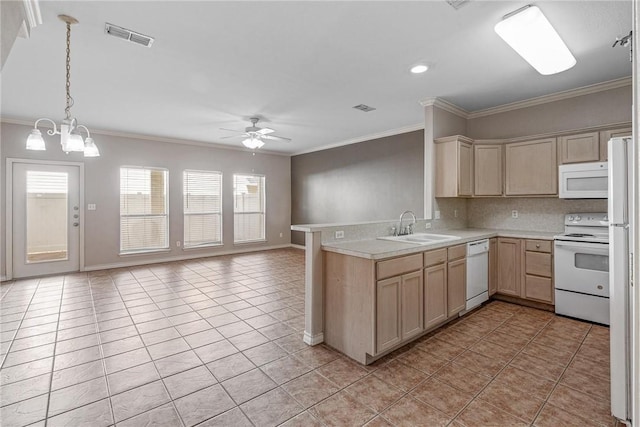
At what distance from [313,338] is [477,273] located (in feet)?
7.09

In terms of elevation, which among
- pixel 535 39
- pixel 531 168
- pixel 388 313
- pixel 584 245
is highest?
pixel 535 39

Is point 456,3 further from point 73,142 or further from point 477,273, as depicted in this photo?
point 73,142

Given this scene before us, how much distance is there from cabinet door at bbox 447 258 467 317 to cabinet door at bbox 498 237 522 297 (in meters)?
0.89

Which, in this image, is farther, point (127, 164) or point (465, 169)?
point (127, 164)

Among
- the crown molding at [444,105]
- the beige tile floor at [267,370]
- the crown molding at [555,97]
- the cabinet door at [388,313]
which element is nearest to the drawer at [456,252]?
the beige tile floor at [267,370]

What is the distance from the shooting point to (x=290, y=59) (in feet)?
9.70

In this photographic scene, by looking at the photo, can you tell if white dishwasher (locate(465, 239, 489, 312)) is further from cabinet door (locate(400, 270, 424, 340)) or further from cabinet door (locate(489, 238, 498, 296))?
cabinet door (locate(400, 270, 424, 340))

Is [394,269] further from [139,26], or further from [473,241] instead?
[139,26]

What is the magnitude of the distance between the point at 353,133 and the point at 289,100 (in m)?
2.37

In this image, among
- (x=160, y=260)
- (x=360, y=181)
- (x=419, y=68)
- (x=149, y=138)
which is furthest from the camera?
(x=360, y=181)

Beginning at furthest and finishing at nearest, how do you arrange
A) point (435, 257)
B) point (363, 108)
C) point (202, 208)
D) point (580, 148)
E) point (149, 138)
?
point (202, 208) → point (149, 138) → point (363, 108) → point (580, 148) → point (435, 257)

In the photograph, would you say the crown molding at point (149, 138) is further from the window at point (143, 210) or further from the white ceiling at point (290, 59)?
the window at point (143, 210)

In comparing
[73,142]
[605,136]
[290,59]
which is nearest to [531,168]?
[605,136]

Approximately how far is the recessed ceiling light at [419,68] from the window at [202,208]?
5457 millimetres
